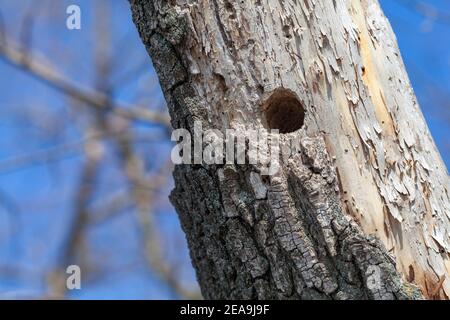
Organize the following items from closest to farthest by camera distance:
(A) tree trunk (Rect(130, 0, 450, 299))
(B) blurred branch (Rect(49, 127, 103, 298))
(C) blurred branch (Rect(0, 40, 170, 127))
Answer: (A) tree trunk (Rect(130, 0, 450, 299)) → (C) blurred branch (Rect(0, 40, 170, 127)) → (B) blurred branch (Rect(49, 127, 103, 298))

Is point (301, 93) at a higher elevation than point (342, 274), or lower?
higher

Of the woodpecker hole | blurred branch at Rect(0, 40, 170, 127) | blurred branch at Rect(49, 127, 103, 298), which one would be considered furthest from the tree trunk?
blurred branch at Rect(49, 127, 103, 298)

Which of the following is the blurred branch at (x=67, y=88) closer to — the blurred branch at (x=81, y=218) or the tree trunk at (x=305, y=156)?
the blurred branch at (x=81, y=218)

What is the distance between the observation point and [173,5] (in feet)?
5.61

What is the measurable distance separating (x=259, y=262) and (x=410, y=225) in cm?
40

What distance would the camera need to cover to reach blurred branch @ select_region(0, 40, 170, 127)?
4826mm

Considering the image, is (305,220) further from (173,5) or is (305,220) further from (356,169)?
(173,5)

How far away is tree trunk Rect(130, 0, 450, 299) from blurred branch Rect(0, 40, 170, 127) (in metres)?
3.16

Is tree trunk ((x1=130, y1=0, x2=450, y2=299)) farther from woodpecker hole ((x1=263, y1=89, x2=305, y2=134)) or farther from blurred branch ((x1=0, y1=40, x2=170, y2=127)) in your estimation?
blurred branch ((x1=0, y1=40, x2=170, y2=127))

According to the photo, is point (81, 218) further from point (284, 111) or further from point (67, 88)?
point (284, 111)

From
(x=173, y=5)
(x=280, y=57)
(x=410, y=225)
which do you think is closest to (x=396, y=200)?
(x=410, y=225)

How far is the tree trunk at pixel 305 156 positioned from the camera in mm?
1608
